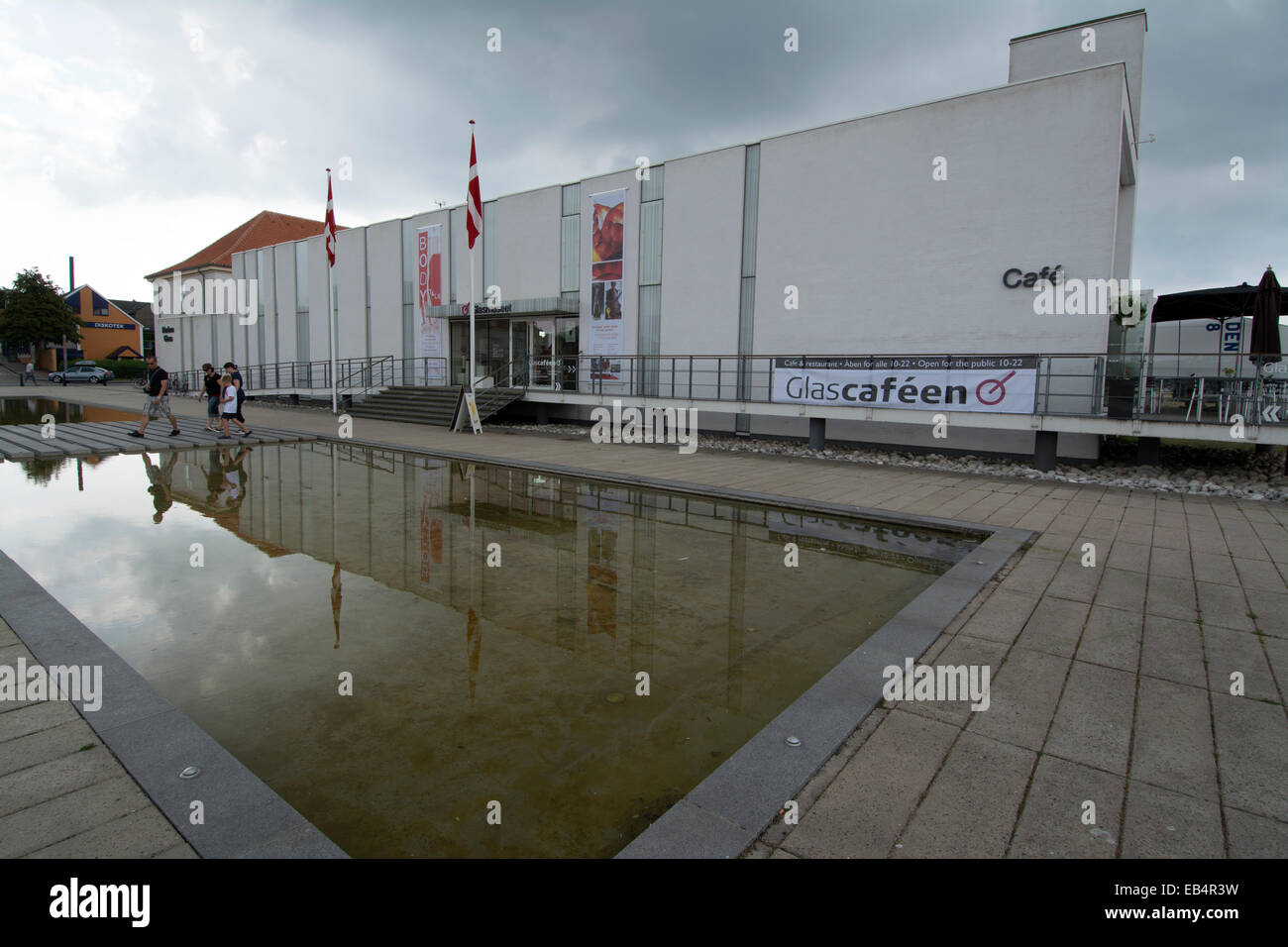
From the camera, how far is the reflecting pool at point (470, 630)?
10.2 ft

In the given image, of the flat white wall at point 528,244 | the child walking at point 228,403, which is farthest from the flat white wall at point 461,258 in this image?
the child walking at point 228,403

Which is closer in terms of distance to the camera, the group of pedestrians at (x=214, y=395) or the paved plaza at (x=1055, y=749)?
the paved plaza at (x=1055, y=749)

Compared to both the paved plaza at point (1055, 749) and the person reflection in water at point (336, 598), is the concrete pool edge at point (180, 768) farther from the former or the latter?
the person reflection in water at point (336, 598)

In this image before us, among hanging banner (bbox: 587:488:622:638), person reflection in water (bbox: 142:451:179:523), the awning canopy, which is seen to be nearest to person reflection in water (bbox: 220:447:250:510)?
person reflection in water (bbox: 142:451:179:523)

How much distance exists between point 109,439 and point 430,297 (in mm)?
12702

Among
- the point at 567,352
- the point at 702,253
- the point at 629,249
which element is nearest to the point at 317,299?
the point at 567,352

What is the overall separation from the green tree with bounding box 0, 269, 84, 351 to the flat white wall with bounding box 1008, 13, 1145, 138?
216ft

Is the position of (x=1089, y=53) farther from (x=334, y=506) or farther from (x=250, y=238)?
(x=250, y=238)

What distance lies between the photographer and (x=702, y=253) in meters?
18.8

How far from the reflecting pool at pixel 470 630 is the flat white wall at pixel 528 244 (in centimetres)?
1435

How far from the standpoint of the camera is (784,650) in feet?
15.5

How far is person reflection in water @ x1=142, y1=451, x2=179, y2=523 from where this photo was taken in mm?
8852

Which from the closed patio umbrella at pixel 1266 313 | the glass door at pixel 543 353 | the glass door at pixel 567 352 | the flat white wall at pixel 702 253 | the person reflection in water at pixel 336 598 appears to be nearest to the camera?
the person reflection in water at pixel 336 598
